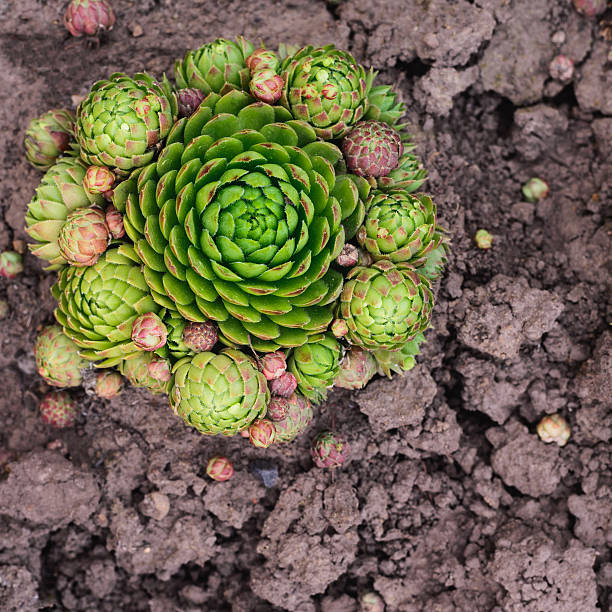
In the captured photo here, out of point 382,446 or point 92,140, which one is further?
point 382,446

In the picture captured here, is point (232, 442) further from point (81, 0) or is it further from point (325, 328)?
point (81, 0)

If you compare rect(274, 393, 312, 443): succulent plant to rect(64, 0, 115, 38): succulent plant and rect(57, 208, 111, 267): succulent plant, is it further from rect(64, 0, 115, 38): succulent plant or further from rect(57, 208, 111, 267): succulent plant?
rect(64, 0, 115, 38): succulent plant

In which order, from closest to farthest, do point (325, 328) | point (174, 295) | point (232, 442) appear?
1. point (174, 295)
2. point (325, 328)
3. point (232, 442)

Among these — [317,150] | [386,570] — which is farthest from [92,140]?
[386,570]

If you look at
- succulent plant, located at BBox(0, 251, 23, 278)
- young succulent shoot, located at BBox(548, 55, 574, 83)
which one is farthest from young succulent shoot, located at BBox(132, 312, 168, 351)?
young succulent shoot, located at BBox(548, 55, 574, 83)

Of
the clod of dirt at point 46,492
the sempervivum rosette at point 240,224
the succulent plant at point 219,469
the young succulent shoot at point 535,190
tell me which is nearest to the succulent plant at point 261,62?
the sempervivum rosette at point 240,224

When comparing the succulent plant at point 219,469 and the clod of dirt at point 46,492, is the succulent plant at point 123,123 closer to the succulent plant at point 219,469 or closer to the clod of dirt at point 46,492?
the succulent plant at point 219,469

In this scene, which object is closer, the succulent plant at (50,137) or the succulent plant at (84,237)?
the succulent plant at (84,237)
